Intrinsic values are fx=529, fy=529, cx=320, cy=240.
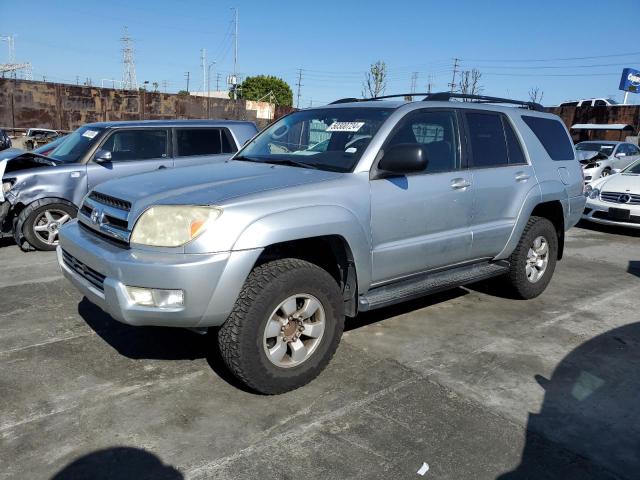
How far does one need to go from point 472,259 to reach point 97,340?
3.04 m

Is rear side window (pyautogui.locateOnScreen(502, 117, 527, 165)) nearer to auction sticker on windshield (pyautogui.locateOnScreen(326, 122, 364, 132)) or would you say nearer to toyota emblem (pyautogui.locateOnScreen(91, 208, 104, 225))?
auction sticker on windshield (pyautogui.locateOnScreen(326, 122, 364, 132))

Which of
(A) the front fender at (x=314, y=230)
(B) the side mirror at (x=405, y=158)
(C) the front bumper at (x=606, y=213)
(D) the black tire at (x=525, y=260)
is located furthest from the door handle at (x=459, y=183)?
(C) the front bumper at (x=606, y=213)

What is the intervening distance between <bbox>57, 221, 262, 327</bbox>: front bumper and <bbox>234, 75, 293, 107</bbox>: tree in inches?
2847

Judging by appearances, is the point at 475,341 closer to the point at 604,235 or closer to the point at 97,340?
the point at 97,340

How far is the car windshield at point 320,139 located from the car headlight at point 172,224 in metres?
1.07

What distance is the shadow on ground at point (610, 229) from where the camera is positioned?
9.43 m

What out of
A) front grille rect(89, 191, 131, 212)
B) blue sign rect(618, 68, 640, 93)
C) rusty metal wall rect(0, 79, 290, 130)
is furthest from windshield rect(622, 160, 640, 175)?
blue sign rect(618, 68, 640, 93)

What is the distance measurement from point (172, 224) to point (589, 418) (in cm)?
265

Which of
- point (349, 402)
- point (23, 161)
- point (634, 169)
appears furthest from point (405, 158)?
point (634, 169)

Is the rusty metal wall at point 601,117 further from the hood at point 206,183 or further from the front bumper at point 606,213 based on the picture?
the hood at point 206,183

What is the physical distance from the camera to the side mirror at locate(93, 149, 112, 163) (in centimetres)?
664

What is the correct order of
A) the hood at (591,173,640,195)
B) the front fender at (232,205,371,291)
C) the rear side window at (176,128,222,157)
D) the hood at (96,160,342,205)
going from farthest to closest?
the hood at (591,173,640,195)
the rear side window at (176,128,222,157)
the hood at (96,160,342,205)
the front fender at (232,205,371,291)

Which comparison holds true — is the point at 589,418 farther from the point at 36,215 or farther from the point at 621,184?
the point at 621,184

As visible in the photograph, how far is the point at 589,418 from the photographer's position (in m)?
3.09
